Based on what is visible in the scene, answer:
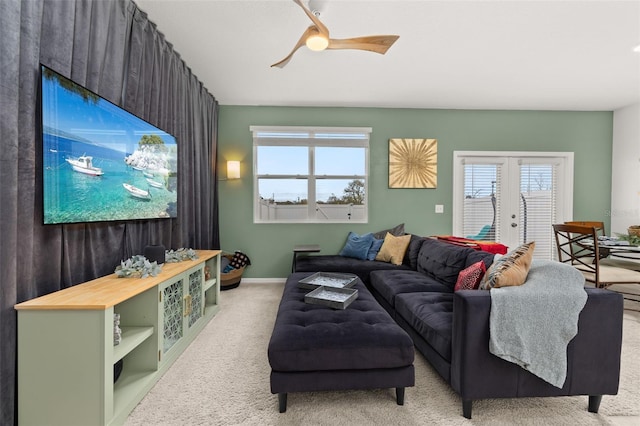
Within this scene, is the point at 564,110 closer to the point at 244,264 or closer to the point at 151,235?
the point at 244,264

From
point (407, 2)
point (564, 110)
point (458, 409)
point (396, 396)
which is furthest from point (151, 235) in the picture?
point (564, 110)

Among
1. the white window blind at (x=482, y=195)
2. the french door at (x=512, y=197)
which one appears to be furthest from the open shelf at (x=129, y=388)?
the white window blind at (x=482, y=195)

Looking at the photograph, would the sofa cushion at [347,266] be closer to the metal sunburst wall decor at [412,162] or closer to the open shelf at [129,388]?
the metal sunburst wall decor at [412,162]

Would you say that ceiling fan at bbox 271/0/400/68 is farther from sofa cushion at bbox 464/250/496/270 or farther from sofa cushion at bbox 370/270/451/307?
sofa cushion at bbox 370/270/451/307

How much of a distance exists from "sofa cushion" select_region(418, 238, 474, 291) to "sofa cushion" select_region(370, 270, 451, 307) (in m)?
0.07

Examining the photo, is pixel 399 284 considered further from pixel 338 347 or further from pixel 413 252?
pixel 338 347

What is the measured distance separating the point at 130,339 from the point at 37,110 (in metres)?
1.28

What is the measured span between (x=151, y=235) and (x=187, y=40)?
1.83 m

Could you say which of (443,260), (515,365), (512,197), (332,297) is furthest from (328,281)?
(512,197)

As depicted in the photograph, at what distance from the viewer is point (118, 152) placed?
1856 mm

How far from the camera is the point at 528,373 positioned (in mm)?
1403

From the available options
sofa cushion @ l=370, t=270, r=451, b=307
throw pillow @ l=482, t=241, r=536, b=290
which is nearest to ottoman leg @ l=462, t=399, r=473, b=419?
throw pillow @ l=482, t=241, r=536, b=290

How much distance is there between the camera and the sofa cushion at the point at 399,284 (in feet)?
7.71

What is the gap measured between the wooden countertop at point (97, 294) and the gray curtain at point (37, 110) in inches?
3.8
